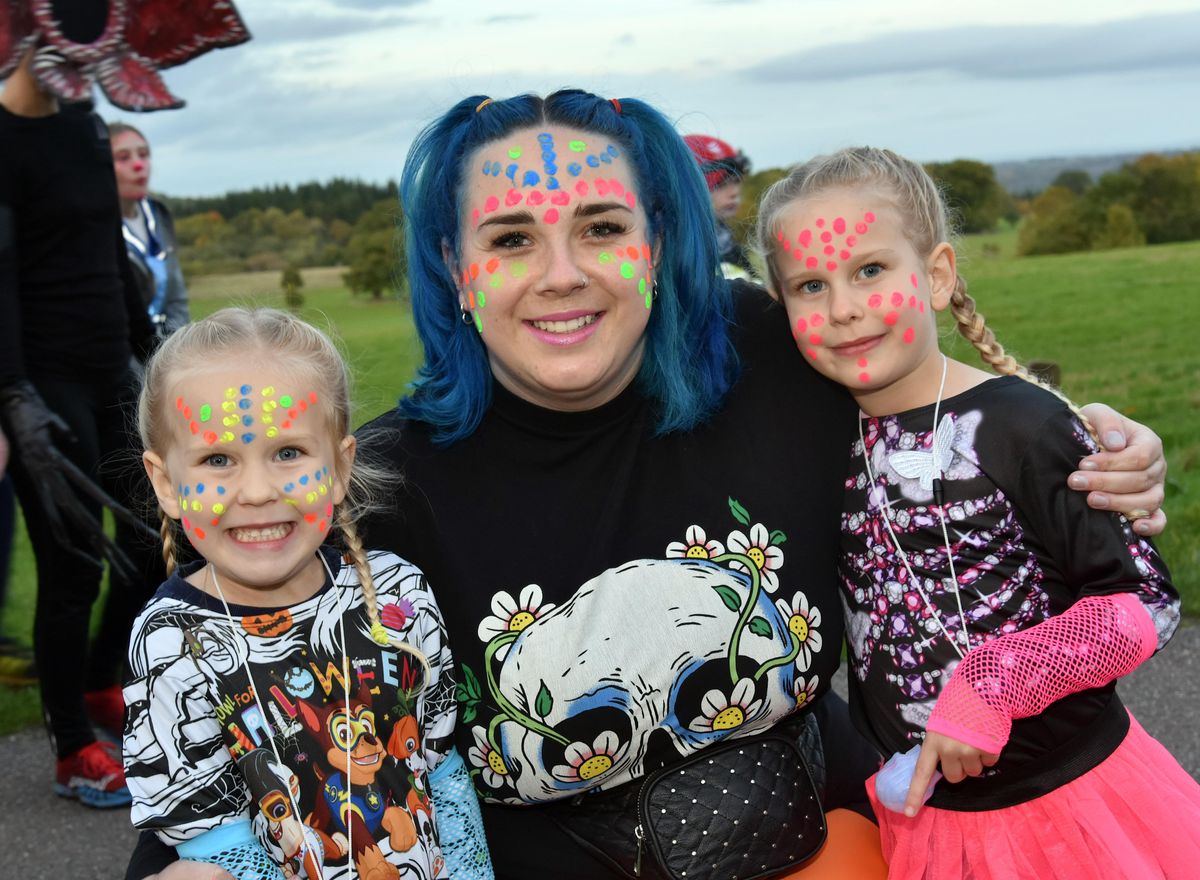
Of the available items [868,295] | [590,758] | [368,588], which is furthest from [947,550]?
[368,588]

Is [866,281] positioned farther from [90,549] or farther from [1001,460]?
[90,549]

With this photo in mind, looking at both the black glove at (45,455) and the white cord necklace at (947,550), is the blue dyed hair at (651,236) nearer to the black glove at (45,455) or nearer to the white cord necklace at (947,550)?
the white cord necklace at (947,550)

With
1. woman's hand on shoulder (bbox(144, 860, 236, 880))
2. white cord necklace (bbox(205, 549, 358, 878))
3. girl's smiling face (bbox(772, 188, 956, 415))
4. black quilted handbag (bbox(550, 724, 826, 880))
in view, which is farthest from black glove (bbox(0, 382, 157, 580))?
girl's smiling face (bbox(772, 188, 956, 415))

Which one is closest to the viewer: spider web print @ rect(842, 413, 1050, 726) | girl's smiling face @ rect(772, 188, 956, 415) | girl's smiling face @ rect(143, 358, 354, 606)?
girl's smiling face @ rect(143, 358, 354, 606)

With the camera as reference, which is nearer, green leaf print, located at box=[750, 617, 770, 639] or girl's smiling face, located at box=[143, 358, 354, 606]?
girl's smiling face, located at box=[143, 358, 354, 606]

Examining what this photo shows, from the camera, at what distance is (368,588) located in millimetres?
1937

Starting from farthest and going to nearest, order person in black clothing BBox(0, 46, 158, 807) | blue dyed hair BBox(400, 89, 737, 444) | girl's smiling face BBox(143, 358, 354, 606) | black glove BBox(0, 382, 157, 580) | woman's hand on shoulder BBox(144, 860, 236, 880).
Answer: person in black clothing BBox(0, 46, 158, 807) < black glove BBox(0, 382, 157, 580) < blue dyed hair BBox(400, 89, 737, 444) < girl's smiling face BBox(143, 358, 354, 606) < woman's hand on shoulder BBox(144, 860, 236, 880)

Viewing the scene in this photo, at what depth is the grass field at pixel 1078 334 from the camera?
11.8 ft

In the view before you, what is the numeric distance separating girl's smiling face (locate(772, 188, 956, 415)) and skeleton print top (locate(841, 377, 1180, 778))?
9cm

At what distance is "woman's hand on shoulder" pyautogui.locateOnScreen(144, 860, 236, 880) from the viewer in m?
1.73

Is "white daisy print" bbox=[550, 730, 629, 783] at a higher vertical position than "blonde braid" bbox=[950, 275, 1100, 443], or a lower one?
lower

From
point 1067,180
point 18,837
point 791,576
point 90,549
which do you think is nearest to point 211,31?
point 90,549

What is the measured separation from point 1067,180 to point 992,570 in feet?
102

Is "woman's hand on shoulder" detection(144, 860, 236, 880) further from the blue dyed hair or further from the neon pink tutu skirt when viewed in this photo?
the neon pink tutu skirt
